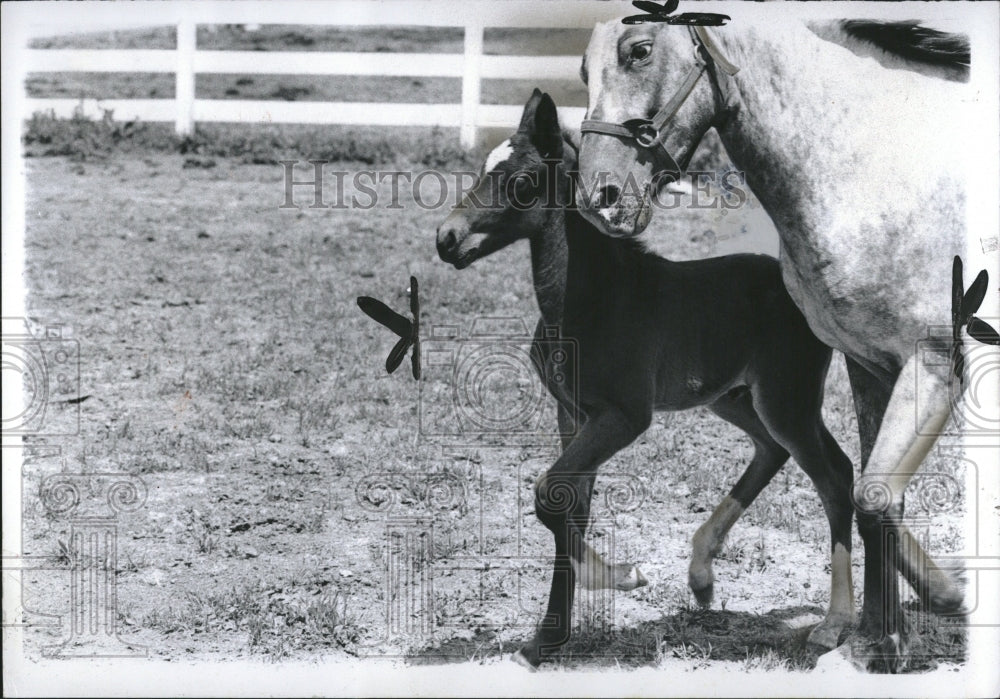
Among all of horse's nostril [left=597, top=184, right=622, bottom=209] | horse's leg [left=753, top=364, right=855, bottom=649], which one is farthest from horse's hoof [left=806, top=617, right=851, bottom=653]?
horse's nostril [left=597, top=184, right=622, bottom=209]

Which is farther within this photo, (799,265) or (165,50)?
(165,50)

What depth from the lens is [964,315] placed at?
161 inches

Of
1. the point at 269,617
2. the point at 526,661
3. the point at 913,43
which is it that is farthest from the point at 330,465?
the point at 913,43

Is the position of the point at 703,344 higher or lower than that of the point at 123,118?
lower

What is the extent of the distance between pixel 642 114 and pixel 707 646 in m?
2.01

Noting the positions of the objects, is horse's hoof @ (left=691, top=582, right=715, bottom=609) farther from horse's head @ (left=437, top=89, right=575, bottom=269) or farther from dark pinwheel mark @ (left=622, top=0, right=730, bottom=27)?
dark pinwheel mark @ (left=622, top=0, right=730, bottom=27)

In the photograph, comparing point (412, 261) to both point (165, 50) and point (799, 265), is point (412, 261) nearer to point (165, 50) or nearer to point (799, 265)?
point (165, 50)

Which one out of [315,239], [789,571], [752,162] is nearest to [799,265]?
[752,162]

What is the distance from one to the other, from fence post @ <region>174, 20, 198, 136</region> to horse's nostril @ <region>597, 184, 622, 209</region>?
3095 mm

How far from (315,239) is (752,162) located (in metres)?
3.65

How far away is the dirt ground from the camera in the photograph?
4586 mm

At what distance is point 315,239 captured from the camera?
708 cm

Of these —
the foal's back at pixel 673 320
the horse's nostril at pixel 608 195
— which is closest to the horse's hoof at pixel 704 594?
the foal's back at pixel 673 320

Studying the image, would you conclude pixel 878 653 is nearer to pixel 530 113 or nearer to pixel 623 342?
pixel 623 342
